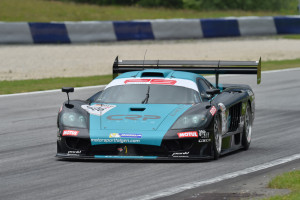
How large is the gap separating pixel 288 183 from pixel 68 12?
34705 millimetres

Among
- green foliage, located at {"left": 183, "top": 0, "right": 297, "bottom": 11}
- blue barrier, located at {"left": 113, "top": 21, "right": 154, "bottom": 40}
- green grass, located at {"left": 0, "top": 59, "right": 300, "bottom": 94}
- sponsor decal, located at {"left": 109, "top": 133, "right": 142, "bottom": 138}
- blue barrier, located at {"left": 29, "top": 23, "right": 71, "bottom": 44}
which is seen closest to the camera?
sponsor decal, located at {"left": 109, "top": 133, "right": 142, "bottom": 138}

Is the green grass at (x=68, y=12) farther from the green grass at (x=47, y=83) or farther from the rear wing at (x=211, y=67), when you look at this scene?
the rear wing at (x=211, y=67)

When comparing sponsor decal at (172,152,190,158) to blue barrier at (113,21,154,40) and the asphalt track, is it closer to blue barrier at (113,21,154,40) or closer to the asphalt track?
the asphalt track

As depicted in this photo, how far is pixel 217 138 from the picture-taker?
9219mm

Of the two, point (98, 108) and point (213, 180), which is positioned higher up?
point (98, 108)

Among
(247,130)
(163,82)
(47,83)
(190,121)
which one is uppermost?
(163,82)

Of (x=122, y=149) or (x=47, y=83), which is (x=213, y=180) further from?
(x=47, y=83)

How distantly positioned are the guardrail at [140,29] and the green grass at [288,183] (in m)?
21.5

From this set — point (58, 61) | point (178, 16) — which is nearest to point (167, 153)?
point (58, 61)

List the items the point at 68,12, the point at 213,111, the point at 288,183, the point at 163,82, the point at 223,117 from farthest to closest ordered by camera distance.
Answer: the point at 68,12 → the point at 163,82 → the point at 223,117 → the point at 213,111 → the point at 288,183

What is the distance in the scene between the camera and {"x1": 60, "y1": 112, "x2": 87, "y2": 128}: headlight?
9.09m

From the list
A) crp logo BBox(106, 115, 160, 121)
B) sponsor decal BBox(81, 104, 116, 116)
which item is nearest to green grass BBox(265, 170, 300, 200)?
crp logo BBox(106, 115, 160, 121)

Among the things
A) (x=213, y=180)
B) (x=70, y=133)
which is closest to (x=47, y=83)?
(x=70, y=133)

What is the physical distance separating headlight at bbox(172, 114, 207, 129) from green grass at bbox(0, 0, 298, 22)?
2862 cm
